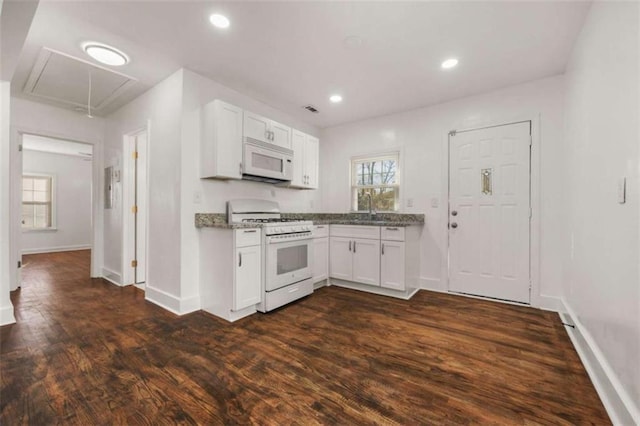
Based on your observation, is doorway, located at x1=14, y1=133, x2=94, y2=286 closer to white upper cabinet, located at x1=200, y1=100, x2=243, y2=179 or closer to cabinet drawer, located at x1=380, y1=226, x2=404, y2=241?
white upper cabinet, located at x1=200, y1=100, x2=243, y2=179

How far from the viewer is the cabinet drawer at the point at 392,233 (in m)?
3.28

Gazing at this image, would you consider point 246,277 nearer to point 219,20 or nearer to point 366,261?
point 366,261

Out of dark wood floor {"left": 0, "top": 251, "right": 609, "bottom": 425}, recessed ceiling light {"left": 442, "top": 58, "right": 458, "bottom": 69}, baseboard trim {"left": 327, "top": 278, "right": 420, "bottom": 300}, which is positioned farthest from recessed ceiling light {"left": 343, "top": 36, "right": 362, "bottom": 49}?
baseboard trim {"left": 327, "top": 278, "right": 420, "bottom": 300}

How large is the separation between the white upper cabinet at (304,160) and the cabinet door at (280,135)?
108 millimetres

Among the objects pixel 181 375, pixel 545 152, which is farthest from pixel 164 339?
pixel 545 152

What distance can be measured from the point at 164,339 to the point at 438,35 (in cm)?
333

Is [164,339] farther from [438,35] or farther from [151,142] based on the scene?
[438,35]

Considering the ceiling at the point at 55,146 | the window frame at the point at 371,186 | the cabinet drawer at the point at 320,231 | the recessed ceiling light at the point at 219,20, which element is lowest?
the cabinet drawer at the point at 320,231

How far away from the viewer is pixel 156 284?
10.0 ft

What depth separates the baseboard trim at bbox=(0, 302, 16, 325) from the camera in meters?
2.44

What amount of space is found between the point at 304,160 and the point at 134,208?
2457mm

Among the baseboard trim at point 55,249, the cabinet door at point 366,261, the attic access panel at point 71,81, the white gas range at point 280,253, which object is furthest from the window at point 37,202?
the cabinet door at point 366,261

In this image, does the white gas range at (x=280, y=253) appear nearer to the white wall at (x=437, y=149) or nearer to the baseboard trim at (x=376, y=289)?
the baseboard trim at (x=376, y=289)

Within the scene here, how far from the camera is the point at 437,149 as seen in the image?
362 cm
